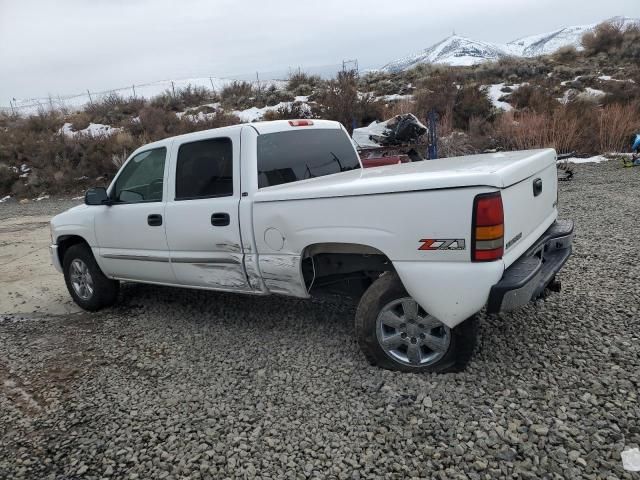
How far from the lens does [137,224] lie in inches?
176

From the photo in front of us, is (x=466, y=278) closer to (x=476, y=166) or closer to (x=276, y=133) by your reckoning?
(x=476, y=166)

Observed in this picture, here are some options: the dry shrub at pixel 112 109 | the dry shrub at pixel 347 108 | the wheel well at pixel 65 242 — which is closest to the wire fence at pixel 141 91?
the dry shrub at pixel 112 109

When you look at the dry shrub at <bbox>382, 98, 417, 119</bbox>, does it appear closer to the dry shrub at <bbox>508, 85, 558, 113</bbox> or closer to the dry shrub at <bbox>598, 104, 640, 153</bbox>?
the dry shrub at <bbox>508, 85, 558, 113</bbox>

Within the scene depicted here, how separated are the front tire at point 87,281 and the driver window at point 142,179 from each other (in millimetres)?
880

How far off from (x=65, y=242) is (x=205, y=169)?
96.5 inches

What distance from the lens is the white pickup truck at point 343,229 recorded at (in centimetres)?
271

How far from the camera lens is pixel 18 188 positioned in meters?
18.2

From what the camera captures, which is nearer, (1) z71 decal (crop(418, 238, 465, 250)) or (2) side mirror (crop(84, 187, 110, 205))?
(1) z71 decal (crop(418, 238, 465, 250))

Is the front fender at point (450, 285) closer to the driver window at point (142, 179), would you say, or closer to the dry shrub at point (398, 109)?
the driver window at point (142, 179)

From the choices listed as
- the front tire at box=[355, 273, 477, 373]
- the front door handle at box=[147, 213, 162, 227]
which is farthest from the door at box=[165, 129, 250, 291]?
the front tire at box=[355, 273, 477, 373]

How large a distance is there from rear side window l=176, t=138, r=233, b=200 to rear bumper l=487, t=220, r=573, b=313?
2133mm

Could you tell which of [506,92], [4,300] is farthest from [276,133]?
[506,92]

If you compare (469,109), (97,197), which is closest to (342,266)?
(97,197)

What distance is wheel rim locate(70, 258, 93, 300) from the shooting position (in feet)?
16.9
